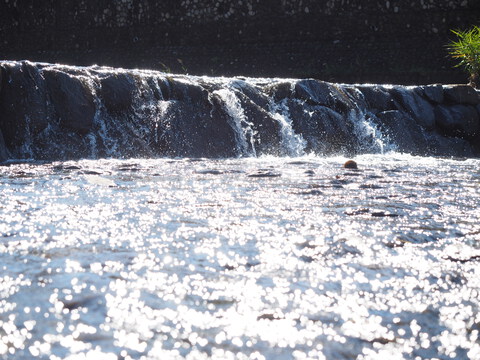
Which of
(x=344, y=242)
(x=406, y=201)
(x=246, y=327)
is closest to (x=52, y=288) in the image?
(x=246, y=327)

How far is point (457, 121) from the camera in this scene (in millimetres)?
8812

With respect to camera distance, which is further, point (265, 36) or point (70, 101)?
point (265, 36)

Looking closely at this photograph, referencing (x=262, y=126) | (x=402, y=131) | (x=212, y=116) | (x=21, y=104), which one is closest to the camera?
(x=21, y=104)

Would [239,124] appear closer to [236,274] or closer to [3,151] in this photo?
[3,151]

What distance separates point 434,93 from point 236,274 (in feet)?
25.9

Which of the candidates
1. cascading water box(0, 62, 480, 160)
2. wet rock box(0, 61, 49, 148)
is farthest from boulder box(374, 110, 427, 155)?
wet rock box(0, 61, 49, 148)

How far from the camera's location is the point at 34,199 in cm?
316

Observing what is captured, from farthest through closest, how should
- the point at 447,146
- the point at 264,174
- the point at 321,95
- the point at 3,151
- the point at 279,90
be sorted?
1. the point at 447,146
2. the point at 321,95
3. the point at 279,90
4. the point at 3,151
5. the point at 264,174

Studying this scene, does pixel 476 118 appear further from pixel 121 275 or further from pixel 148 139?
pixel 121 275

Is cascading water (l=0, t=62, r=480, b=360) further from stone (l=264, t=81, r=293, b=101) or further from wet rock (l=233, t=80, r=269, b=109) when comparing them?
stone (l=264, t=81, r=293, b=101)

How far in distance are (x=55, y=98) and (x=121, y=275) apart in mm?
4493

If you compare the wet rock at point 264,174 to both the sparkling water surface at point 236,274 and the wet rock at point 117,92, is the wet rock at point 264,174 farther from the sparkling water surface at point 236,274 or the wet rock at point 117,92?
the wet rock at point 117,92

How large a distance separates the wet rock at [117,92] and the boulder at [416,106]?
4.02 m

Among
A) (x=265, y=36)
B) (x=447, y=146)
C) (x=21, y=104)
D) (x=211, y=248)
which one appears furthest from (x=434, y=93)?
(x=211, y=248)
